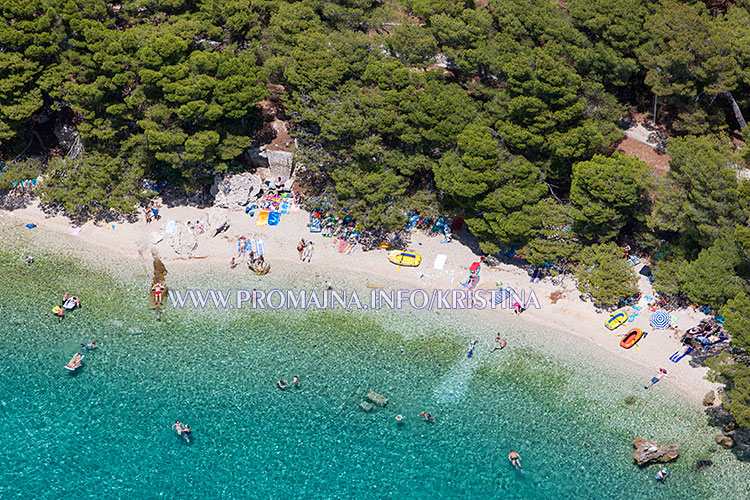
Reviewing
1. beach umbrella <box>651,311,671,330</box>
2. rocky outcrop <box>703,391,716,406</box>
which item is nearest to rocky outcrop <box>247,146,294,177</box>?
beach umbrella <box>651,311,671,330</box>

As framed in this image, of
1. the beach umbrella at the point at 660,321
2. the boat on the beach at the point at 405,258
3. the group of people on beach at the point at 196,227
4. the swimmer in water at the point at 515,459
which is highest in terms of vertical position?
the beach umbrella at the point at 660,321

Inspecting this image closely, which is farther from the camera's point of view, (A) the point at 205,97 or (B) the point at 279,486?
(A) the point at 205,97

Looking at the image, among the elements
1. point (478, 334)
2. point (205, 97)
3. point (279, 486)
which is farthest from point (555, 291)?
point (205, 97)

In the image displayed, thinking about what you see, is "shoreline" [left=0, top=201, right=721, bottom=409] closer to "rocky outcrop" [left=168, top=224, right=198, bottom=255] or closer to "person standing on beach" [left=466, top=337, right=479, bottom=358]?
"rocky outcrop" [left=168, top=224, right=198, bottom=255]

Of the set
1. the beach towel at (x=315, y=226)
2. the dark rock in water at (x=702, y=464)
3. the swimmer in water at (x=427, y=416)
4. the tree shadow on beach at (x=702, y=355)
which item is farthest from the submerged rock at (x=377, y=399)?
the tree shadow on beach at (x=702, y=355)

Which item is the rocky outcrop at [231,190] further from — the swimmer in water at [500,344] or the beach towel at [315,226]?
the swimmer in water at [500,344]

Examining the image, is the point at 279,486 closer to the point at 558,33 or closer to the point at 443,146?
the point at 443,146

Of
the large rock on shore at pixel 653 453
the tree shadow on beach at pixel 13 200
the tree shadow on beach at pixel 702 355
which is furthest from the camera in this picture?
the tree shadow on beach at pixel 13 200
